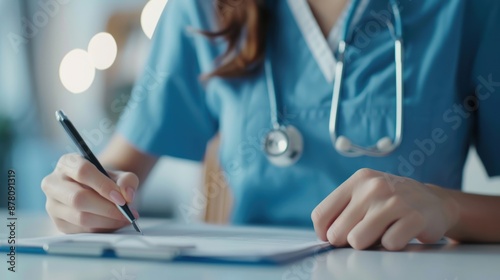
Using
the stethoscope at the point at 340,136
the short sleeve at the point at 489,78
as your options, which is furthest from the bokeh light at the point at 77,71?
the short sleeve at the point at 489,78

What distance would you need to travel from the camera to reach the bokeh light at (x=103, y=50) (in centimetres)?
265

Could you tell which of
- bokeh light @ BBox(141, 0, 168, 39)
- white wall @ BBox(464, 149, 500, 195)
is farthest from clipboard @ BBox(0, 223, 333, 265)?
bokeh light @ BBox(141, 0, 168, 39)

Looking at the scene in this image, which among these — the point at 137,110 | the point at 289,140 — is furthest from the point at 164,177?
the point at 289,140

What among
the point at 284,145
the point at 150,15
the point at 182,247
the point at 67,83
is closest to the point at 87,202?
the point at 182,247

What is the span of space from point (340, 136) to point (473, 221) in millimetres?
242

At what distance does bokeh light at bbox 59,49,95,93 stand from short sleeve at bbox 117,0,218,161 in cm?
173

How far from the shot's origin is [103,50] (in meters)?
2.72

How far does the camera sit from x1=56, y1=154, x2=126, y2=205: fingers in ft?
2.01

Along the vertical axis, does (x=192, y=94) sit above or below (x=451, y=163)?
above

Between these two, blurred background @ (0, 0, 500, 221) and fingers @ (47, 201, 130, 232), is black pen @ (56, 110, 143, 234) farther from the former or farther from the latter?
blurred background @ (0, 0, 500, 221)

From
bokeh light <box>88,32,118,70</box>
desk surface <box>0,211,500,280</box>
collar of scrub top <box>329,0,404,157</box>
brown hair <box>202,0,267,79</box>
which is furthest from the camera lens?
bokeh light <box>88,32,118,70</box>

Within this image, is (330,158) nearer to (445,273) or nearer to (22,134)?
(445,273)

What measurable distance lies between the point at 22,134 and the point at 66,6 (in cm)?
60

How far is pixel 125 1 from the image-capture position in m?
2.66
